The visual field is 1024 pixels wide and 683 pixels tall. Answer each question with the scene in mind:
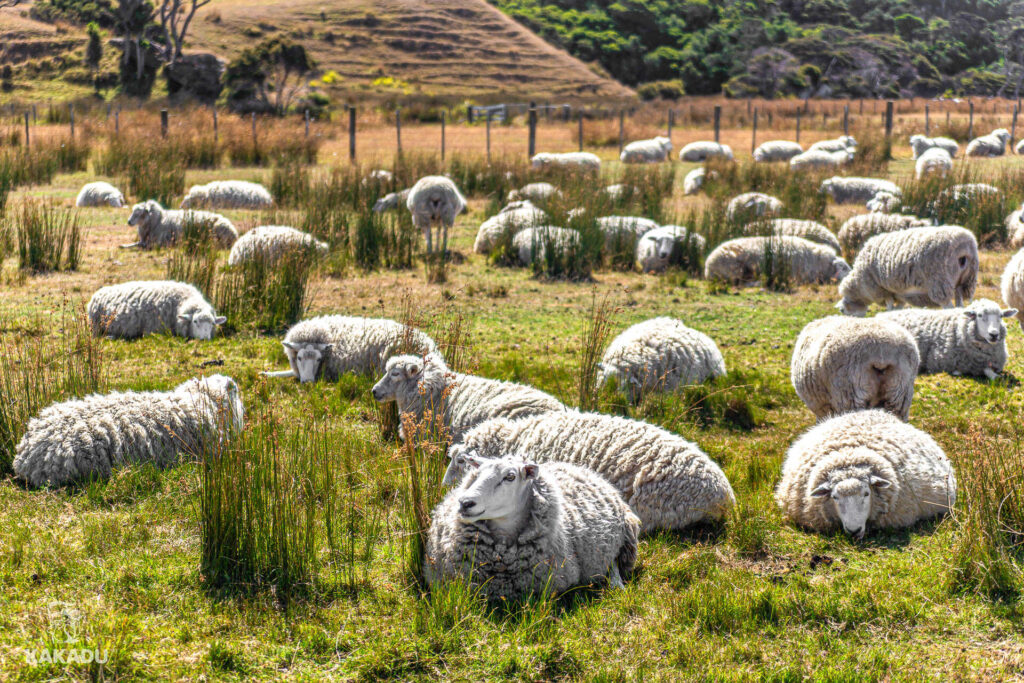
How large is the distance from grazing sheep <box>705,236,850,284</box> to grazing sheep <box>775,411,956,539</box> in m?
6.50

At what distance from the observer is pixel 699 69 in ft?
216

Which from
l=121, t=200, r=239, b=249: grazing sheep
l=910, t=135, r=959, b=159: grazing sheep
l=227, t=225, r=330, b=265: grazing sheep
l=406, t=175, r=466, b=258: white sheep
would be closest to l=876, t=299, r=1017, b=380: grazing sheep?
l=227, t=225, r=330, b=265: grazing sheep

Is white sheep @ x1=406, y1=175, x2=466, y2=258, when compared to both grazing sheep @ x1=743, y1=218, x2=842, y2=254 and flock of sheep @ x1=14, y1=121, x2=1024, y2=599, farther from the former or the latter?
grazing sheep @ x1=743, y1=218, x2=842, y2=254

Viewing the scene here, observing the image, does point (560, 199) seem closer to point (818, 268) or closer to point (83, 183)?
point (818, 268)

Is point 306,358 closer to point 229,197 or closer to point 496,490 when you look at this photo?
point 496,490

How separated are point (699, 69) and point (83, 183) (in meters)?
54.7

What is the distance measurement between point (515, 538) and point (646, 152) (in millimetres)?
23691

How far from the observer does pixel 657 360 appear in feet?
23.7

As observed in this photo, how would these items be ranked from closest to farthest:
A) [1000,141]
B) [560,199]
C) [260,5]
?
[560,199] < [1000,141] < [260,5]

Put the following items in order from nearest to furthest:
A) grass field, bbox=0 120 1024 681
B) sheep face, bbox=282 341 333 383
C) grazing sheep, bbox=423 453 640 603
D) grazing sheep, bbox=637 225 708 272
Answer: grass field, bbox=0 120 1024 681 < grazing sheep, bbox=423 453 640 603 < sheep face, bbox=282 341 333 383 < grazing sheep, bbox=637 225 708 272

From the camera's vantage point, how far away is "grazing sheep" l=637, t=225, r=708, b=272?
1225 cm

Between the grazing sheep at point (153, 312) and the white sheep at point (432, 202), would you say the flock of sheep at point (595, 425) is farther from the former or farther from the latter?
the white sheep at point (432, 202)

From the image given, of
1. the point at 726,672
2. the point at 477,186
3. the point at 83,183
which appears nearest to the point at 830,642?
the point at 726,672

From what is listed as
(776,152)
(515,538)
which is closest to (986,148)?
(776,152)
